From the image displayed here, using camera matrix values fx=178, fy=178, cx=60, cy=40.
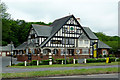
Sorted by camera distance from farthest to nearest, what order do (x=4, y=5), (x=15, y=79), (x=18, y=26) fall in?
(x=18, y=26), (x=4, y=5), (x=15, y=79)

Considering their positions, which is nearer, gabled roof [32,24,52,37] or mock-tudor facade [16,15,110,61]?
mock-tudor facade [16,15,110,61]

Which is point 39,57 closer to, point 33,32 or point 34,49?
point 34,49

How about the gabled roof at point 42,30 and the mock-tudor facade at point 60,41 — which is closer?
the mock-tudor facade at point 60,41

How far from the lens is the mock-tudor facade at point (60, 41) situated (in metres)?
39.3

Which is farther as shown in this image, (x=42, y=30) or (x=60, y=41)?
(x=42, y=30)

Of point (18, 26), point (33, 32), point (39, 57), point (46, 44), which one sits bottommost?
point (39, 57)

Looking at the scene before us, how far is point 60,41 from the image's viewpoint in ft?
135

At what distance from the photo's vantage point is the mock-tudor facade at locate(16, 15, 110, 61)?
129 feet

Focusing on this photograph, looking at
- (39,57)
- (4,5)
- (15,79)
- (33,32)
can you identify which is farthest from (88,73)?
(4,5)

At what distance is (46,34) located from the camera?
4184 cm

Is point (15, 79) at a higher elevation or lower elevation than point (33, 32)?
lower

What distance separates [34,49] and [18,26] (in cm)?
3730

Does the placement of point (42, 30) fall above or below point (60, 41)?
above

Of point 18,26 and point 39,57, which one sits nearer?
point 39,57
